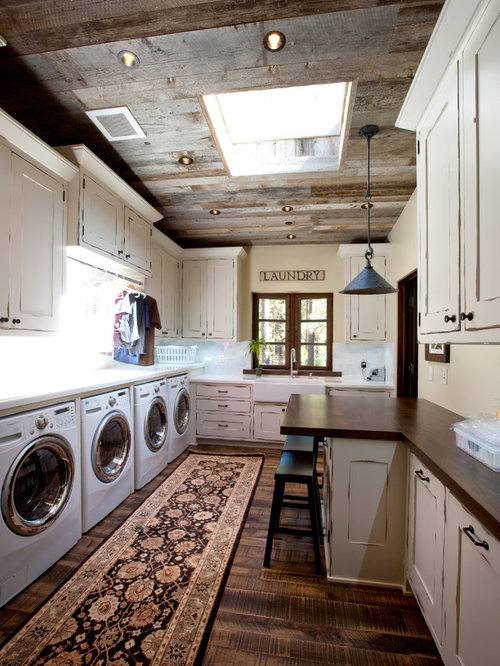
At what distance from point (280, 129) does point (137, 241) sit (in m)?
1.66

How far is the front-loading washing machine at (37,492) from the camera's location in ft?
Result: 5.48

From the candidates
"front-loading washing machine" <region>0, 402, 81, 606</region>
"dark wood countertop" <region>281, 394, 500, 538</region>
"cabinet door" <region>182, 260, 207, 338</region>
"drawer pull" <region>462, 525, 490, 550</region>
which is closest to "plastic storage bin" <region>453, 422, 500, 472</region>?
"dark wood countertop" <region>281, 394, 500, 538</region>

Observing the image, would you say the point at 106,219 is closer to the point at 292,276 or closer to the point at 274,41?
the point at 274,41

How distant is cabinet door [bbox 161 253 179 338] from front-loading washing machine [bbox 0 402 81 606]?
2143 millimetres

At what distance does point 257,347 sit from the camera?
4613 mm

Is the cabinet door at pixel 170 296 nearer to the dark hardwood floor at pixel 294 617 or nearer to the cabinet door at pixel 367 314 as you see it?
the cabinet door at pixel 367 314

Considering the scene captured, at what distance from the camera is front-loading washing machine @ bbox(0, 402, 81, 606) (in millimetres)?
1671

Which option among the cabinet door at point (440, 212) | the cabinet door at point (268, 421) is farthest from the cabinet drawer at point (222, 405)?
the cabinet door at point (440, 212)

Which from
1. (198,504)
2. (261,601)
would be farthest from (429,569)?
(198,504)

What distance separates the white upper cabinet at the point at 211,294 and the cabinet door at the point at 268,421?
1.02 metres

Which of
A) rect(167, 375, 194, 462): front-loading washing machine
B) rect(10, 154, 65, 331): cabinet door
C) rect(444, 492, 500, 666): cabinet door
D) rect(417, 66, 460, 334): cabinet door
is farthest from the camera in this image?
rect(167, 375, 194, 462): front-loading washing machine

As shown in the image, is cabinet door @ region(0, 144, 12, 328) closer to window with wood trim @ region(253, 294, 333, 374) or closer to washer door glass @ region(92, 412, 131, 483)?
washer door glass @ region(92, 412, 131, 483)

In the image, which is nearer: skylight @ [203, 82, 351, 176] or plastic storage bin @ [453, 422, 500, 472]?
plastic storage bin @ [453, 422, 500, 472]

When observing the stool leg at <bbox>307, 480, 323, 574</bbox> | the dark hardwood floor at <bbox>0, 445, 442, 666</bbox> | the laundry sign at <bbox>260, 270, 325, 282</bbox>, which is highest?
the laundry sign at <bbox>260, 270, 325, 282</bbox>
